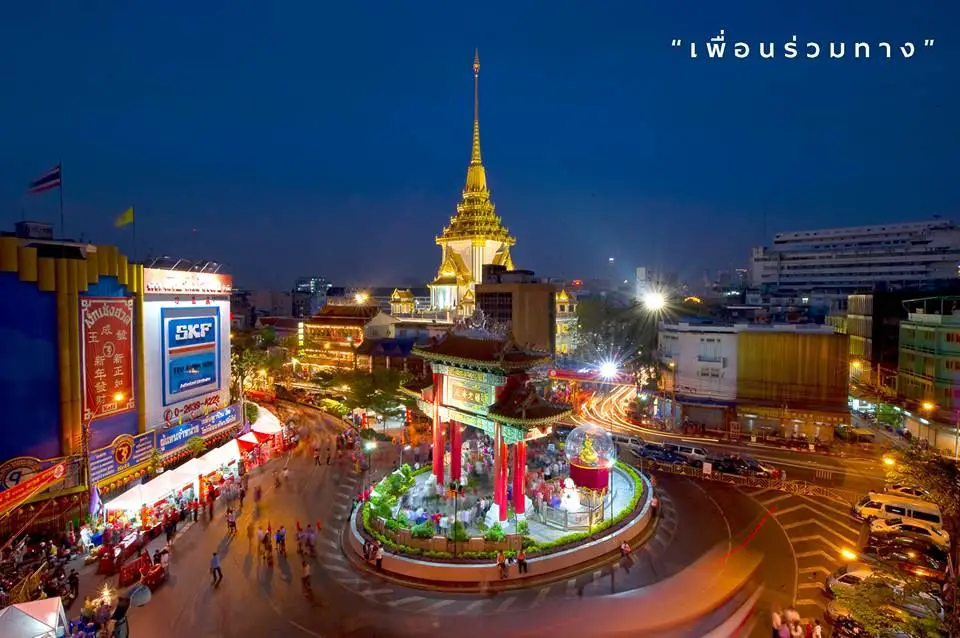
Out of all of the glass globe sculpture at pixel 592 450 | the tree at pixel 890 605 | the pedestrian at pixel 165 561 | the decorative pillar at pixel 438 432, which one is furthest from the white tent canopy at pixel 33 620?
the tree at pixel 890 605

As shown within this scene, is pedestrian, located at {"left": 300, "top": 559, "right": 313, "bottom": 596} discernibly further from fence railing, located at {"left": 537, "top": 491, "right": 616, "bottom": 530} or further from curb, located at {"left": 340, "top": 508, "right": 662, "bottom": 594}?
fence railing, located at {"left": 537, "top": 491, "right": 616, "bottom": 530}

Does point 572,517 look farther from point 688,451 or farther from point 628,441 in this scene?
point 628,441

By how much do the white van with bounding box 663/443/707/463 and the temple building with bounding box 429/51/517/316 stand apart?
28762mm

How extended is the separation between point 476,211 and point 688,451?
3461cm

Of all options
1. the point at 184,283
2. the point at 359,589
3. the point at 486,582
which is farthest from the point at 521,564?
the point at 184,283

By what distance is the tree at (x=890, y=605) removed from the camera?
9414 mm

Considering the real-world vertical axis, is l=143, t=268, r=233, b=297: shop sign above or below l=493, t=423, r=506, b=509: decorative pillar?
above

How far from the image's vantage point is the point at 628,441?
31.1 meters

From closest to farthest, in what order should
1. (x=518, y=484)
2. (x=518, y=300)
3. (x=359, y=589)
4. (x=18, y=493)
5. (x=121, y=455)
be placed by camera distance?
(x=18, y=493) → (x=359, y=589) → (x=518, y=484) → (x=121, y=455) → (x=518, y=300)

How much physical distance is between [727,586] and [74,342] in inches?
945

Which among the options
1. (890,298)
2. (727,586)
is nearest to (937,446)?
(890,298)

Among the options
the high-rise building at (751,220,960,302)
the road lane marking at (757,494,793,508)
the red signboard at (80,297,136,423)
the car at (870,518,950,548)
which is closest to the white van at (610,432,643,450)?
the road lane marking at (757,494,793,508)

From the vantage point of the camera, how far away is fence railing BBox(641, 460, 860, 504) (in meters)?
22.4

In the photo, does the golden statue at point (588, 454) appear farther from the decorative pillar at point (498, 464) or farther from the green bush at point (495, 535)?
the green bush at point (495, 535)
